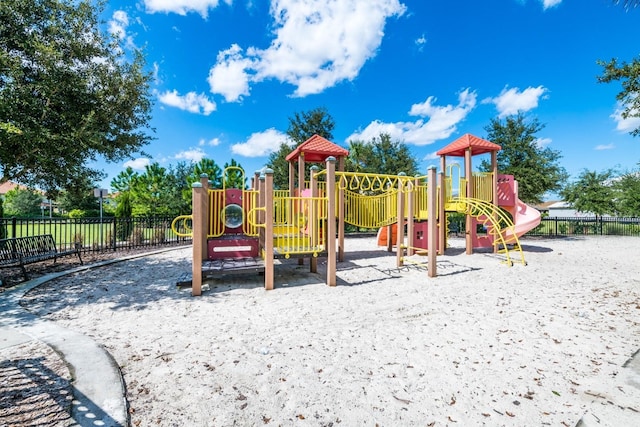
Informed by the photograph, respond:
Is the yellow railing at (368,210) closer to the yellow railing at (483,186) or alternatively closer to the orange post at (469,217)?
the orange post at (469,217)

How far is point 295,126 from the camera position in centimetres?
1958


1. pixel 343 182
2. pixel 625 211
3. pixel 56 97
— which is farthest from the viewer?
pixel 625 211

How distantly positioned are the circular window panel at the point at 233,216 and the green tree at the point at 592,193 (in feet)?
86.8

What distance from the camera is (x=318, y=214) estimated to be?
7.06 meters

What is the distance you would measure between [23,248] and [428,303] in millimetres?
9891

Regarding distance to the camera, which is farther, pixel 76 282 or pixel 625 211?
pixel 625 211

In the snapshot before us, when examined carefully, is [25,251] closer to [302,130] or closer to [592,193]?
[302,130]

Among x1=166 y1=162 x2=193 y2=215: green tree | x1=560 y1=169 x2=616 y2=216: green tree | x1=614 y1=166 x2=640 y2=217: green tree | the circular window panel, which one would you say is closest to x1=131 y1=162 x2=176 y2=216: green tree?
x1=166 y1=162 x2=193 y2=215: green tree

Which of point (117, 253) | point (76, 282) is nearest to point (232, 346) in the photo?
point (76, 282)

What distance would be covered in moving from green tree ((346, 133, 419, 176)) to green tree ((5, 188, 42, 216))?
37.6m

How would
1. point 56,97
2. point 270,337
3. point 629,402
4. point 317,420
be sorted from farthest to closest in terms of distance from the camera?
1. point 56,97
2. point 270,337
3. point 629,402
4. point 317,420

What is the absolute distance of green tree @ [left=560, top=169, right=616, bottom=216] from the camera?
74.0 feet

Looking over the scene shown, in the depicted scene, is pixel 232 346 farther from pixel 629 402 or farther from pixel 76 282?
pixel 76 282

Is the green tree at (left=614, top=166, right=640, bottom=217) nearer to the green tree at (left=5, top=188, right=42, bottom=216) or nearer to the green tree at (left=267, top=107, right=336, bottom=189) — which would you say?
the green tree at (left=267, top=107, right=336, bottom=189)
